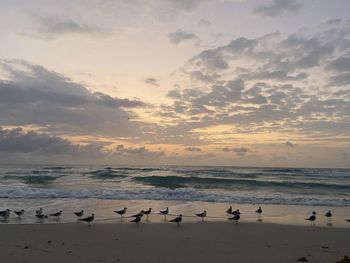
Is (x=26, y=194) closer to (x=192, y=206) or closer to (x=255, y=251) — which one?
(x=192, y=206)

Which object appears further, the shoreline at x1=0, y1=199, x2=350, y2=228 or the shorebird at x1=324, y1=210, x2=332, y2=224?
the shorebird at x1=324, y1=210, x2=332, y2=224

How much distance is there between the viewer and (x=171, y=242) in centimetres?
1004

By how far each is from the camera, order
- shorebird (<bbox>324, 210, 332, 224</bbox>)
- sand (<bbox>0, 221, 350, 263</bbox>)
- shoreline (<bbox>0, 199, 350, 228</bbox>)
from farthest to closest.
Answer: shorebird (<bbox>324, 210, 332, 224</bbox>), shoreline (<bbox>0, 199, 350, 228</bbox>), sand (<bbox>0, 221, 350, 263</bbox>)

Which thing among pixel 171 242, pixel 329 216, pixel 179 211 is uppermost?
pixel 329 216

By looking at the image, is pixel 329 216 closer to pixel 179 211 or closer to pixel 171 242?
pixel 179 211

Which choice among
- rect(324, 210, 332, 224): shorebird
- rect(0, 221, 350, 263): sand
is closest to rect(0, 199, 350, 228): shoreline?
rect(324, 210, 332, 224): shorebird

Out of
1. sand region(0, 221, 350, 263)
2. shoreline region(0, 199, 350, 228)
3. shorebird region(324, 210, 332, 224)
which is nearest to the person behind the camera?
sand region(0, 221, 350, 263)

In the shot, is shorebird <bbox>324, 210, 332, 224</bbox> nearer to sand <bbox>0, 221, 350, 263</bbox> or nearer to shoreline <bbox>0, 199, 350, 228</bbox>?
shoreline <bbox>0, 199, 350, 228</bbox>

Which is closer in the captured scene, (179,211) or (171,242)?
(171,242)

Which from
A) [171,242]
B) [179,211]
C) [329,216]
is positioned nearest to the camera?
[171,242]

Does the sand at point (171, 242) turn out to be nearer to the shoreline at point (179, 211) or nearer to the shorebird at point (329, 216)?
the shoreline at point (179, 211)

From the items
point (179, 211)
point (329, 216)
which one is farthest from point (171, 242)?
point (329, 216)

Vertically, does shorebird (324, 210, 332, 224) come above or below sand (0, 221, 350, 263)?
above

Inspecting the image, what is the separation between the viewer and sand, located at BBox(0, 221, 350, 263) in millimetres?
8258
